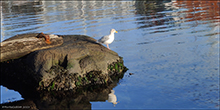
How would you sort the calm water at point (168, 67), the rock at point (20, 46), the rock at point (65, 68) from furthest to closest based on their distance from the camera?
the rock at point (20, 46) < the rock at point (65, 68) < the calm water at point (168, 67)

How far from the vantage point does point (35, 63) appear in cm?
941

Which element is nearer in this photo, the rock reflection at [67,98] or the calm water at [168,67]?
the calm water at [168,67]

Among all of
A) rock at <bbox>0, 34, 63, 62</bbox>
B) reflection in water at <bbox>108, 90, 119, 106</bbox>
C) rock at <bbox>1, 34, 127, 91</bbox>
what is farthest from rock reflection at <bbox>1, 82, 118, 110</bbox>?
rock at <bbox>0, 34, 63, 62</bbox>

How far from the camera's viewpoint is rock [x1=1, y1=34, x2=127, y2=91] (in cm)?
934

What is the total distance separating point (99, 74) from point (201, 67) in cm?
397

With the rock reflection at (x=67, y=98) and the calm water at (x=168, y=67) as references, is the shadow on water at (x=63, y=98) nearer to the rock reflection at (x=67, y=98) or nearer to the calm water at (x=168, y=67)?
the rock reflection at (x=67, y=98)

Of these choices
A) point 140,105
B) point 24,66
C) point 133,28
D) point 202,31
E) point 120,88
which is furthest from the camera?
point 133,28

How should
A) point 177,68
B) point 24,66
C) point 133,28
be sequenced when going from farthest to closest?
point 133,28 < point 177,68 < point 24,66

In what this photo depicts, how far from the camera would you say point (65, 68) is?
9.48m

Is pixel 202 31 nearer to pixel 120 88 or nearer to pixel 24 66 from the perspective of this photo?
A: pixel 120 88

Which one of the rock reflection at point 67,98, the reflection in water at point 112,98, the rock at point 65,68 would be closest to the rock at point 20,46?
the rock at point 65,68

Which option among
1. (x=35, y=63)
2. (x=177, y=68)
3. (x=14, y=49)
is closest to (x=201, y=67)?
(x=177, y=68)

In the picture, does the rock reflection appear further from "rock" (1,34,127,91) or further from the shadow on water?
"rock" (1,34,127,91)

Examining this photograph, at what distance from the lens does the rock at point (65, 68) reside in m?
9.34
